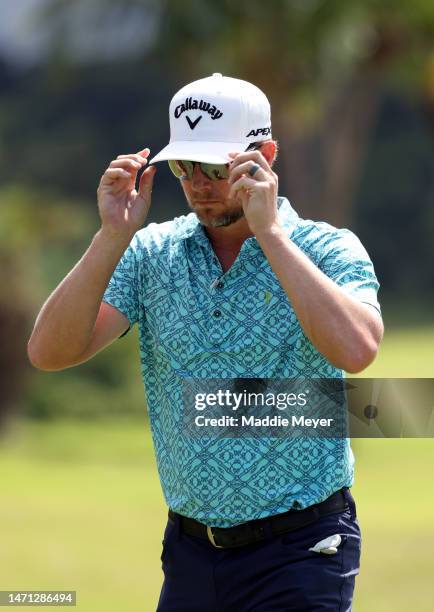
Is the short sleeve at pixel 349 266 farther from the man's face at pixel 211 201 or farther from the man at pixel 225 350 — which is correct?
the man's face at pixel 211 201

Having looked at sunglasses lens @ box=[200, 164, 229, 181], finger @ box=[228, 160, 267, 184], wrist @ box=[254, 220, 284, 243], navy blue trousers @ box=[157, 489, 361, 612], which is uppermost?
sunglasses lens @ box=[200, 164, 229, 181]

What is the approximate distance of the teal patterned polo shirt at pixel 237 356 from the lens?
4430mm

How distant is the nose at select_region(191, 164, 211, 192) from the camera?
4484mm

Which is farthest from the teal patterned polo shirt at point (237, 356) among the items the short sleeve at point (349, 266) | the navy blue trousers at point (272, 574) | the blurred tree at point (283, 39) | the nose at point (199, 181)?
the blurred tree at point (283, 39)

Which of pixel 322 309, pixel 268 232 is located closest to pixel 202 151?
pixel 268 232

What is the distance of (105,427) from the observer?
20.9 metres

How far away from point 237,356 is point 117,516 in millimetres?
8648

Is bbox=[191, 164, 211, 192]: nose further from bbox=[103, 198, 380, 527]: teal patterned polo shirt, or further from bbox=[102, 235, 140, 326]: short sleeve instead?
bbox=[102, 235, 140, 326]: short sleeve

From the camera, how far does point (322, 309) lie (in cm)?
412

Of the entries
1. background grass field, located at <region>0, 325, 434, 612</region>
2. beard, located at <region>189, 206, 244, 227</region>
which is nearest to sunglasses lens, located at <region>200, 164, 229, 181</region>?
beard, located at <region>189, 206, 244, 227</region>

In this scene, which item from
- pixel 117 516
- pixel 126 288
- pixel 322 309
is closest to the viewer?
pixel 322 309

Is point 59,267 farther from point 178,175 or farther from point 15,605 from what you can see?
point 178,175

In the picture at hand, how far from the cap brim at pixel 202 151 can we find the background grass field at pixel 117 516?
15.3 ft

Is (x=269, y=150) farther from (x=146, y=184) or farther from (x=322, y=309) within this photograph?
→ (x=322, y=309)
